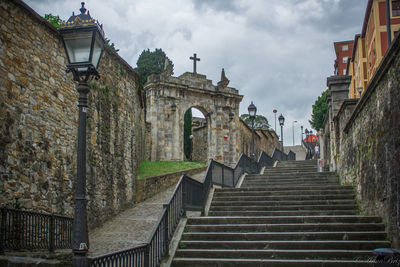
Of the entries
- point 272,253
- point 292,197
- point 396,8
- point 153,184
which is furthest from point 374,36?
point 272,253

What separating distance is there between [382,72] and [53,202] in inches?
301

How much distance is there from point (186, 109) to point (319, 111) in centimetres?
3141

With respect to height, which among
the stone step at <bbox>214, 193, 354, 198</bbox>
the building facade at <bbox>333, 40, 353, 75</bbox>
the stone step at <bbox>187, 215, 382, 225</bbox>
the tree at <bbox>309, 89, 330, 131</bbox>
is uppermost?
the building facade at <bbox>333, 40, 353, 75</bbox>

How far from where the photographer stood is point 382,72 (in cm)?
830

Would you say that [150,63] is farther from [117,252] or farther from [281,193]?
[117,252]

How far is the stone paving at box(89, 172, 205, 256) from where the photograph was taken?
966 centimetres

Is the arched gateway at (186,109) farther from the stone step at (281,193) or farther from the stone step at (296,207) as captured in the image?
the stone step at (296,207)

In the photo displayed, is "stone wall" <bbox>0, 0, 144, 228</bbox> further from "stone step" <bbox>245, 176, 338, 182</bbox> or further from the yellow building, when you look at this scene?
the yellow building

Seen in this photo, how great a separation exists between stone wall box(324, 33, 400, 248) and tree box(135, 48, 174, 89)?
3873 cm

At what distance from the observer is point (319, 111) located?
188 ft

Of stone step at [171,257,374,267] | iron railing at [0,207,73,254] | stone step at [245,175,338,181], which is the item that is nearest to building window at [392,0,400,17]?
stone step at [245,175,338,181]

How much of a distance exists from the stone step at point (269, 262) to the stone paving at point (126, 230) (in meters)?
1.21

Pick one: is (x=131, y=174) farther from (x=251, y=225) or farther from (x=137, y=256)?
(x=137, y=256)

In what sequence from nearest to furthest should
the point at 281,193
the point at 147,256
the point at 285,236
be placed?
1. the point at 147,256
2. the point at 285,236
3. the point at 281,193
